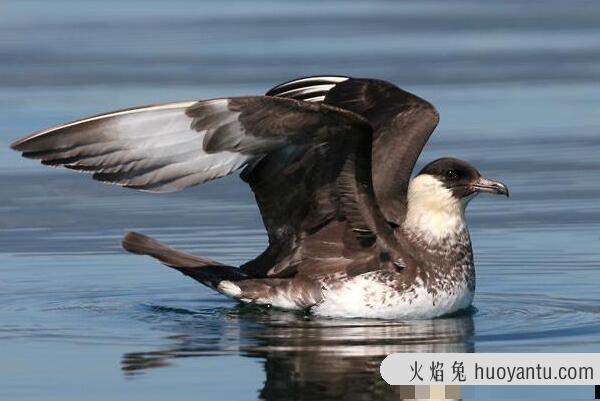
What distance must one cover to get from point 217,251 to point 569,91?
5.74 m

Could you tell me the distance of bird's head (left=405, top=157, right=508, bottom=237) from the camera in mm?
13344

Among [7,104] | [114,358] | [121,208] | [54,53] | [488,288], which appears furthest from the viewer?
[54,53]

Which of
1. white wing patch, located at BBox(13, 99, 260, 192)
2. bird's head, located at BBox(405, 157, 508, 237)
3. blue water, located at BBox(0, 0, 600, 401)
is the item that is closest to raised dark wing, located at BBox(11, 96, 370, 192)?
white wing patch, located at BBox(13, 99, 260, 192)

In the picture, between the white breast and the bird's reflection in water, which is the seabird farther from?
the bird's reflection in water

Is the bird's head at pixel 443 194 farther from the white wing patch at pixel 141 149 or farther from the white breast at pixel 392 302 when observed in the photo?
the white wing patch at pixel 141 149

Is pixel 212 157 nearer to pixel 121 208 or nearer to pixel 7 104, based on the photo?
pixel 121 208

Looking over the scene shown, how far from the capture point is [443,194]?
1334cm

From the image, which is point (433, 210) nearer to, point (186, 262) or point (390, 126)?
point (390, 126)

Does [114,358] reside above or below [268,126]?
below

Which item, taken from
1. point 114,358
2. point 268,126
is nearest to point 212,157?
point 268,126

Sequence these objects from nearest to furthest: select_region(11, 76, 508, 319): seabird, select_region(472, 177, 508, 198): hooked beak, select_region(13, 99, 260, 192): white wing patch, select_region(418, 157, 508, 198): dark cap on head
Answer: select_region(13, 99, 260, 192): white wing patch, select_region(11, 76, 508, 319): seabird, select_region(472, 177, 508, 198): hooked beak, select_region(418, 157, 508, 198): dark cap on head

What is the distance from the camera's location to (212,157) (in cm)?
1227

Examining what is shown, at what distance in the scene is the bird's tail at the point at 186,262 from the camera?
1320cm

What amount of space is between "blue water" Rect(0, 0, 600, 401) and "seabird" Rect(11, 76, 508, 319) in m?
0.27
